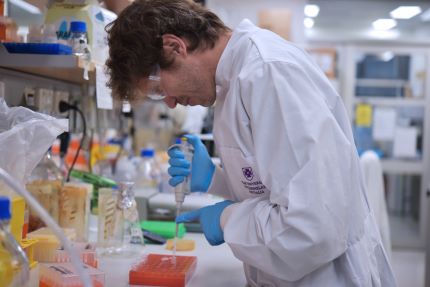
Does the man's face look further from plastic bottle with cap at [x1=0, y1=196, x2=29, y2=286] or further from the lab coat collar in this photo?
plastic bottle with cap at [x1=0, y1=196, x2=29, y2=286]

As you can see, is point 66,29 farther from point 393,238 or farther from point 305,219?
point 393,238

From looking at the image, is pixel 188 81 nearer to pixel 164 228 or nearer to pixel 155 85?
pixel 155 85

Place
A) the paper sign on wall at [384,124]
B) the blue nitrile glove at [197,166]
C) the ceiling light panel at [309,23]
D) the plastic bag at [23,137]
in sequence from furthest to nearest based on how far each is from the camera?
the ceiling light panel at [309,23] < the paper sign on wall at [384,124] < the blue nitrile glove at [197,166] < the plastic bag at [23,137]

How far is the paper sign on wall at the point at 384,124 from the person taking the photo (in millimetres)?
6130

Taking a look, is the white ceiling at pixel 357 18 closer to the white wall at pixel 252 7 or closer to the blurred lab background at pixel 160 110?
the blurred lab background at pixel 160 110

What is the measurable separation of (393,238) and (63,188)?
17.6 feet

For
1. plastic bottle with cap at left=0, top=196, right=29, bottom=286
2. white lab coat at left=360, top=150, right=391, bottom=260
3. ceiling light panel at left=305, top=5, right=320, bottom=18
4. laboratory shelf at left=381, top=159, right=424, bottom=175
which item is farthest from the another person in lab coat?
ceiling light panel at left=305, top=5, right=320, bottom=18

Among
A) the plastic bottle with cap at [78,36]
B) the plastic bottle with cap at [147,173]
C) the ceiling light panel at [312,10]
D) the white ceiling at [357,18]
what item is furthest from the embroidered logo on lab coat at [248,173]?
the ceiling light panel at [312,10]

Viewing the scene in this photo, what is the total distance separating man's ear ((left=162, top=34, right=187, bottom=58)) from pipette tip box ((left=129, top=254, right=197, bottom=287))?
0.56m

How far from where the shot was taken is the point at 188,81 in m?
1.31

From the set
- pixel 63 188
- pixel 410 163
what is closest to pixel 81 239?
pixel 63 188

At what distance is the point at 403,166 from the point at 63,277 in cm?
559

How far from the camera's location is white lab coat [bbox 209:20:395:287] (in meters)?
1.02

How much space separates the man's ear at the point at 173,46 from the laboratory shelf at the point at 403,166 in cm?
529
